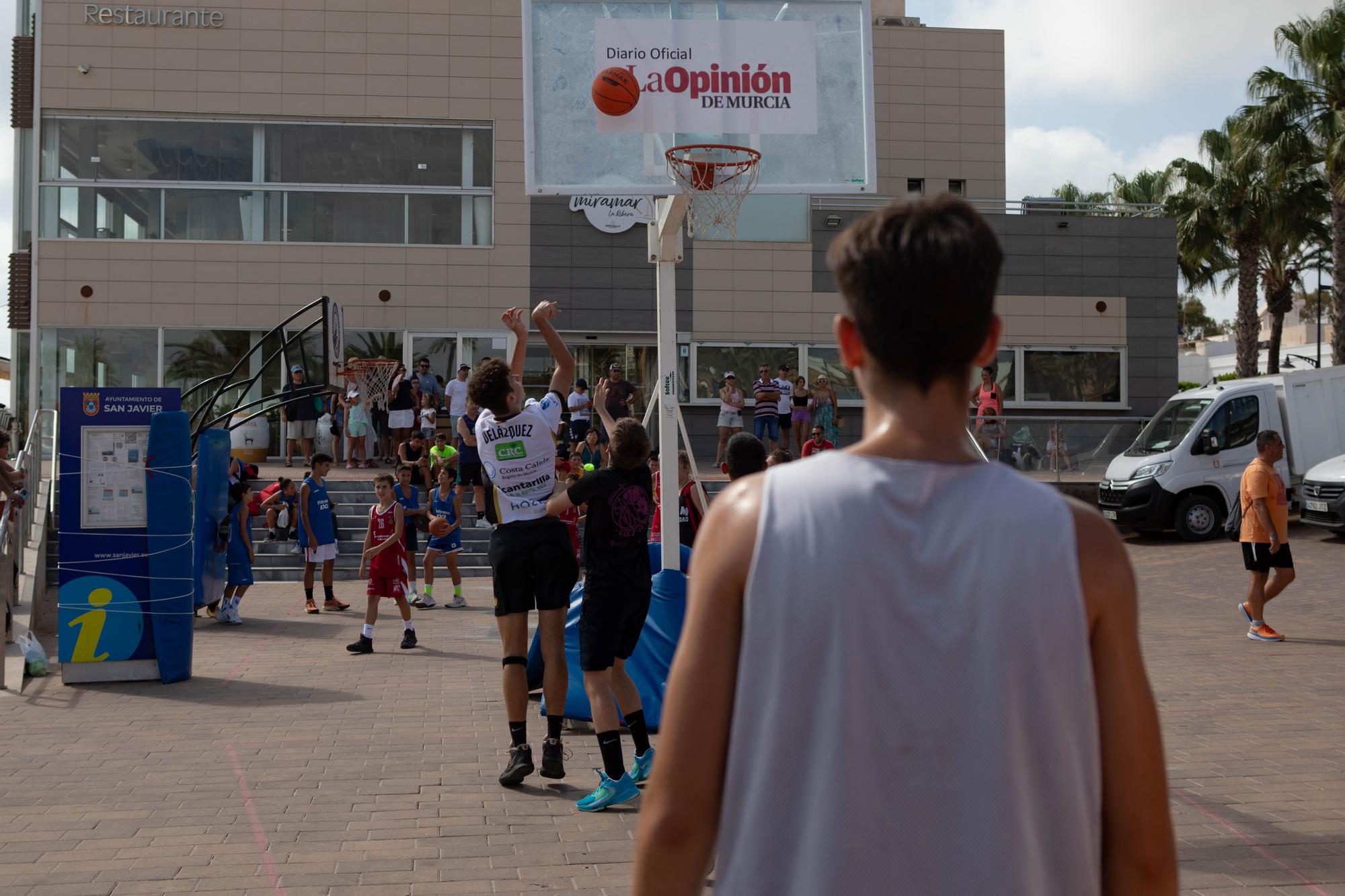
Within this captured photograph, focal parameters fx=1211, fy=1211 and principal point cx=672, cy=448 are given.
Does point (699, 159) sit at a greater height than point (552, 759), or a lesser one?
greater

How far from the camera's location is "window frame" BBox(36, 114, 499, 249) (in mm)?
26250

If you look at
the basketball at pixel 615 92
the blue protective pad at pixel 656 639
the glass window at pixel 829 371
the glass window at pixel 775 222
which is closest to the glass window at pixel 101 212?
the glass window at pixel 775 222

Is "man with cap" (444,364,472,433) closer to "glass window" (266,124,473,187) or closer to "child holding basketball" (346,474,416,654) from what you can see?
"glass window" (266,124,473,187)

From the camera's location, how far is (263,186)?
26547mm

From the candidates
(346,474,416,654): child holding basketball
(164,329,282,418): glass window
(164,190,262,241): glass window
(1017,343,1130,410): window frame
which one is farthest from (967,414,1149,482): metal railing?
(164,190,262,241): glass window

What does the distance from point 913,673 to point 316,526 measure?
1265 centimetres

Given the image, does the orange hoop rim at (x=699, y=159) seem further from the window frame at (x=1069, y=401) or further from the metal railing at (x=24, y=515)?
the window frame at (x=1069, y=401)

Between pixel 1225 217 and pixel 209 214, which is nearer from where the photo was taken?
pixel 209 214

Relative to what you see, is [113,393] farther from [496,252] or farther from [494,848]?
[496,252]

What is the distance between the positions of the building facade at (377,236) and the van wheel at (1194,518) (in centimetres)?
853

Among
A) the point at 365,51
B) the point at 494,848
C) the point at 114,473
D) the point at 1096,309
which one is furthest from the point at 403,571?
the point at 1096,309

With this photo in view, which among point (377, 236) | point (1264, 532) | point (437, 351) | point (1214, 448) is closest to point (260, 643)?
point (1264, 532)

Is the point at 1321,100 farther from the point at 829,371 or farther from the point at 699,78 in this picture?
the point at 699,78

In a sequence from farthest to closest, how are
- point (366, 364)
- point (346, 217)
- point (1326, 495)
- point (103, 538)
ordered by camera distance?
1. point (346, 217)
2. point (366, 364)
3. point (1326, 495)
4. point (103, 538)
